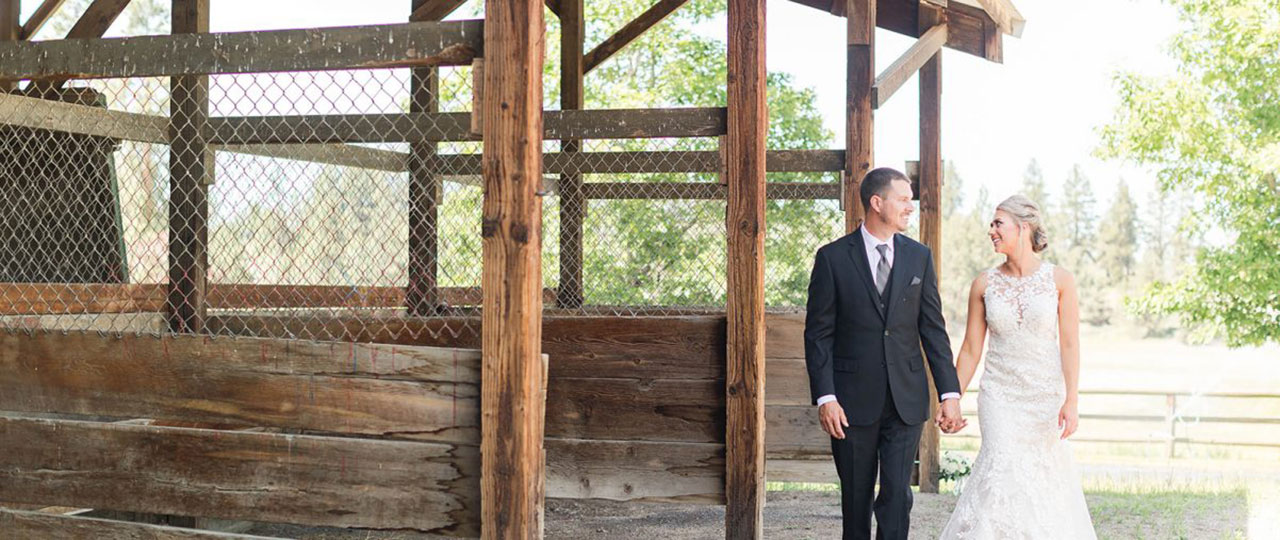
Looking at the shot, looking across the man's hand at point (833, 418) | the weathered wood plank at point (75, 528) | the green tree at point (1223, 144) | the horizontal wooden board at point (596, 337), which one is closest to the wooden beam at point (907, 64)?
the horizontal wooden board at point (596, 337)

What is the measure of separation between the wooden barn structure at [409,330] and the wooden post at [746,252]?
0.01 metres

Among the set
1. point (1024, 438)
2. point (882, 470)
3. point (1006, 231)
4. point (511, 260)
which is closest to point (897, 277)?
point (1006, 231)

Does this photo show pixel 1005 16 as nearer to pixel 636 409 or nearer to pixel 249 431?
pixel 636 409

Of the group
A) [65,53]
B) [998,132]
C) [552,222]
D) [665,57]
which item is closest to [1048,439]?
[65,53]

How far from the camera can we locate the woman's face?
4.94 m

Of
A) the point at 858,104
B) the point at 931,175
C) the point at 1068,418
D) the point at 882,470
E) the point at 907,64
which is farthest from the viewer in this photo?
the point at 931,175

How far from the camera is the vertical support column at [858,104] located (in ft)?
25.6

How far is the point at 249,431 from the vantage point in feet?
15.1

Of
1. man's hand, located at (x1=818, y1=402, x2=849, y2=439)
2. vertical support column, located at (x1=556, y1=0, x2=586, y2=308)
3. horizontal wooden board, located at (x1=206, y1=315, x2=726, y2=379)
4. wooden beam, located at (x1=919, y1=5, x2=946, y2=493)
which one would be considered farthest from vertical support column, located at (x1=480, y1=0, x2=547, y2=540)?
wooden beam, located at (x1=919, y1=5, x2=946, y2=493)

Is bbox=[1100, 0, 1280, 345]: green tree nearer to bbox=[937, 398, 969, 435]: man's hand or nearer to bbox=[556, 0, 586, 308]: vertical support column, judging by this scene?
bbox=[556, 0, 586, 308]: vertical support column

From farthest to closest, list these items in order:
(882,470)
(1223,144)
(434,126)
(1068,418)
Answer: (1223,144) → (434,126) → (1068,418) → (882,470)

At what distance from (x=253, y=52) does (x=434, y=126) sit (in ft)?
7.12

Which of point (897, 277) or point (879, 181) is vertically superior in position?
point (879, 181)

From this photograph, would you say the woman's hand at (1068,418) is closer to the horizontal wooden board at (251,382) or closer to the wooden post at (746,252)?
the wooden post at (746,252)
